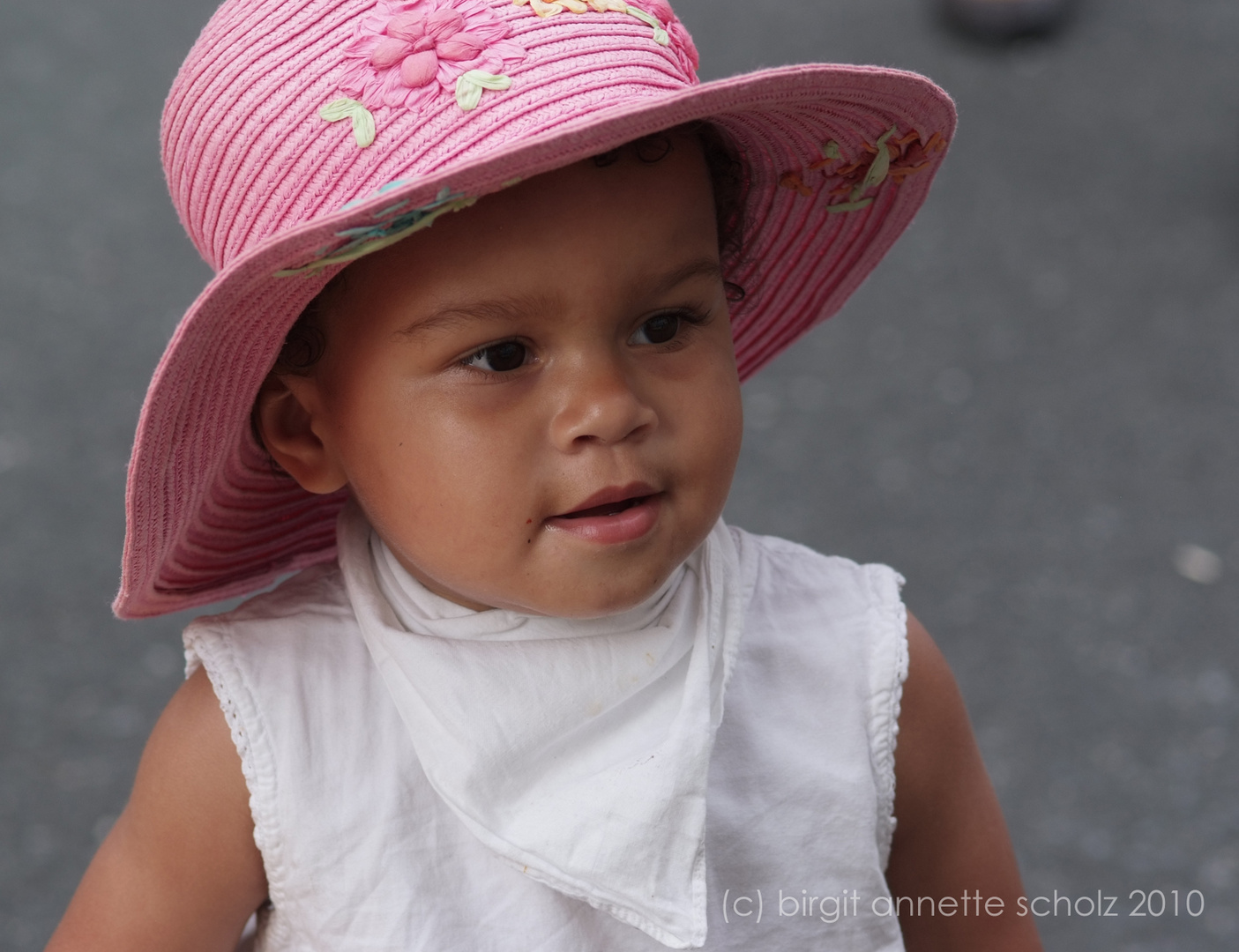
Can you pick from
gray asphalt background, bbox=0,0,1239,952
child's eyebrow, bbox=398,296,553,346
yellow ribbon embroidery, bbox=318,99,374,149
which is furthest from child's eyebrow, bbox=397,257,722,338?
gray asphalt background, bbox=0,0,1239,952

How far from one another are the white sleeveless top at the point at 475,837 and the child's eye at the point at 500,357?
249mm

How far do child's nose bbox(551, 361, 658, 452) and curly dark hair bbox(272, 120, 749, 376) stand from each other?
0.13 m

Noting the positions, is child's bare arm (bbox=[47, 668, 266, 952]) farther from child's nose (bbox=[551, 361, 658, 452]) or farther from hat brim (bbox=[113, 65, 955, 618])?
child's nose (bbox=[551, 361, 658, 452])

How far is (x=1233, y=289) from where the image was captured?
275 cm

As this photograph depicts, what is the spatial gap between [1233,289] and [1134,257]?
0.19m

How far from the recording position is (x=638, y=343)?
0.92 meters

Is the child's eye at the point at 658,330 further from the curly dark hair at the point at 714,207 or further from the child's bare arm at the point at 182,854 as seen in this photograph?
the child's bare arm at the point at 182,854

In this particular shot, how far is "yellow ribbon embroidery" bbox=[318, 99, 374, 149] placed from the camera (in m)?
0.83

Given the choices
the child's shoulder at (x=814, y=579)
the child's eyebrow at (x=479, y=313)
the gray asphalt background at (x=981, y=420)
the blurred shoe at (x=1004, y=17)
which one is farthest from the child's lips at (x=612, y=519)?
the blurred shoe at (x=1004, y=17)

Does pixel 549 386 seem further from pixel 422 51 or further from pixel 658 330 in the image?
pixel 422 51

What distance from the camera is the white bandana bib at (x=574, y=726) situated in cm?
94

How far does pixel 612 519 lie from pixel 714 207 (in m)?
0.25

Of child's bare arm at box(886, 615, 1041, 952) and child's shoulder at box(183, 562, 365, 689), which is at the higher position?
child's shoulder at box(183, 562, 365, 689)

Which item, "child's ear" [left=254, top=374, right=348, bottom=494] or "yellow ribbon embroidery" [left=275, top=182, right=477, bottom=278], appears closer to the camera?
"yellow ribbon embroidery" [left=275, top=182, right=477, bottom=278]
